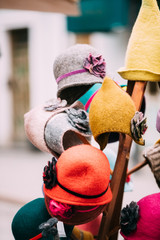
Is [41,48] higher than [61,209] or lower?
higher

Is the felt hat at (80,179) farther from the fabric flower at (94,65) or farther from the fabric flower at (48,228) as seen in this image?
the fabric flower at (94,65)

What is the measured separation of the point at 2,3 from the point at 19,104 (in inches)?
142

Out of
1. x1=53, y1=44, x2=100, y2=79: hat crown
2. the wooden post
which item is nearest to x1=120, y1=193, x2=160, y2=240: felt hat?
x1=53, y1=44, x2=100, y2=79: hat crown

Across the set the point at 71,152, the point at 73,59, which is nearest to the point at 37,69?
the point at 73,59

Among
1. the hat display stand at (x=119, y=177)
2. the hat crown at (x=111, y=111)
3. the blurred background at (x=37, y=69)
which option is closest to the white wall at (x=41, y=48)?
the blurred background at (x=37, y=69)

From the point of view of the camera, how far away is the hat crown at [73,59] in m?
0.94

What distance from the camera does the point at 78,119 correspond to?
863 millimetres

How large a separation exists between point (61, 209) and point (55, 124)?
9.3 inches

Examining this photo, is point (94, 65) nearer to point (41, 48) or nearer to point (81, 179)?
point (81, 179)

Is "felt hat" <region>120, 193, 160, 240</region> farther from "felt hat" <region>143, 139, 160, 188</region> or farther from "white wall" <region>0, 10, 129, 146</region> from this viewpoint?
"white wall" <region>0, 10, 129, 146</region>

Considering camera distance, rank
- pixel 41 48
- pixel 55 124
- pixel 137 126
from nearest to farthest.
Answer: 1. pixel 137 126
2. pixel 55 124
3. pixel 41 48

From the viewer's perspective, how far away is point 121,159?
0.87 metres

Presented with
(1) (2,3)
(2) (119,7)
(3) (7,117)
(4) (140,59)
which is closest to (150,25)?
(4) (140,59)

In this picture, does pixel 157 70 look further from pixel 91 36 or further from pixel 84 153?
pixel 91 36
